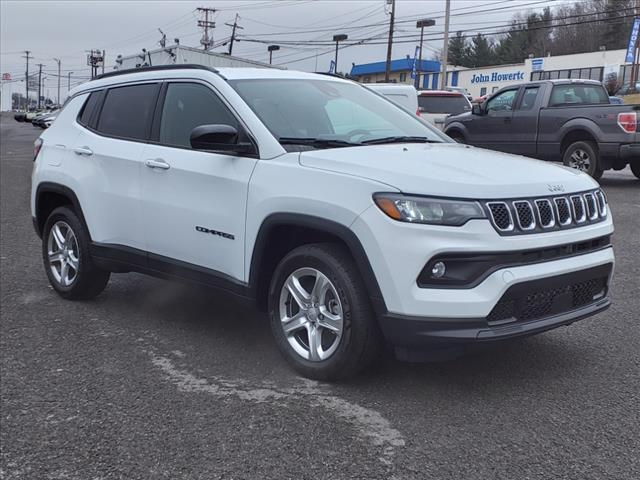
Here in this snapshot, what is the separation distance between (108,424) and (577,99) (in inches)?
465

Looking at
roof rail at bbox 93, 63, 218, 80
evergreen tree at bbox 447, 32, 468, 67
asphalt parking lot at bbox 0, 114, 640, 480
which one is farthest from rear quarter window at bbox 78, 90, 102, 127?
evergreen tree at bbox 447, 32, 468, 67

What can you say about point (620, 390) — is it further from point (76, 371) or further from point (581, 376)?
point (76, 371)

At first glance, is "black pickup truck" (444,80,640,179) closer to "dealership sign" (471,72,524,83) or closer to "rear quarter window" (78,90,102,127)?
"rear quarter window" (78,90,102,127)

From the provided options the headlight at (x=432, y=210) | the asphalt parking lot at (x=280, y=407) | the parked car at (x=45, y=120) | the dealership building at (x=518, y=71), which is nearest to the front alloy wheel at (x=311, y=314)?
the asphalt parking lot at (x=280, y=407)

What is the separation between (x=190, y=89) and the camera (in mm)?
4910

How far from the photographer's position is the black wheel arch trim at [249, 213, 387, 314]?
11.8ft

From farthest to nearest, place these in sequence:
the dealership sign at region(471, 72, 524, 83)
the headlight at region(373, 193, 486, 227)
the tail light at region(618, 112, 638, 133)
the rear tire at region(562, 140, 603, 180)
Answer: the dealership sign at region(471, 72, 524, 83) → the rear tire at region(562, 140, 603, 180) → the tail light at region(618, 112, 638, 133) → the headlight at region(373, 193, 486, 227)

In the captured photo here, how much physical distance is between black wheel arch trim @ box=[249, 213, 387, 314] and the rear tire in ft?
31.8

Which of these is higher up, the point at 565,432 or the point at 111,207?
the point at 111,207

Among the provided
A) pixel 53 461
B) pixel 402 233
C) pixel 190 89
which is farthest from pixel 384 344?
pixel 190 89

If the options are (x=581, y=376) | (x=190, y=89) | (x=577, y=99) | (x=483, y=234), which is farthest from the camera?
(x=577, y=99)

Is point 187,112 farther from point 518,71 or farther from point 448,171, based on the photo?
point 518,71

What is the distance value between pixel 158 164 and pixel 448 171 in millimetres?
2123

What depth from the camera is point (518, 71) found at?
6650 cm
